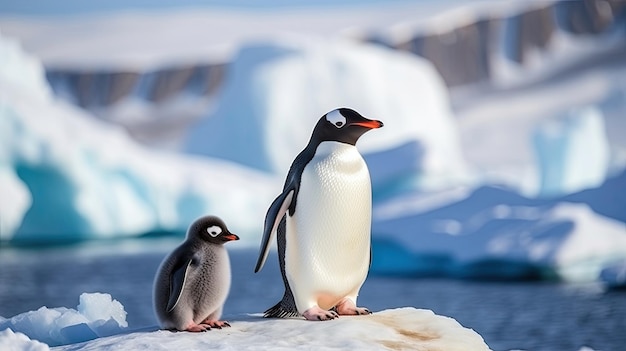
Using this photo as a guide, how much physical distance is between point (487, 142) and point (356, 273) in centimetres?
4373

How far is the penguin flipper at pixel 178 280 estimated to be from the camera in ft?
10.9

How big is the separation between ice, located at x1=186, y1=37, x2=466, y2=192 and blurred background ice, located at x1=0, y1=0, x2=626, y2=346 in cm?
4

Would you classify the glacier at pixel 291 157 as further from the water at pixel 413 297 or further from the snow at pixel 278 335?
the snow at pixel 278 335

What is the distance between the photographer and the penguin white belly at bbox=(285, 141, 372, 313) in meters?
3.53

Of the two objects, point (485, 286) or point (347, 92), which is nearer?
point (485, 286)

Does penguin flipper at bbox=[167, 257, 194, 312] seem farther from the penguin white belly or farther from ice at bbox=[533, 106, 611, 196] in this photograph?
ice at bbox=[533, 106, 611, 196]

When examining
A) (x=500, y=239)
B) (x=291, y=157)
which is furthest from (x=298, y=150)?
(x=500, y=239)

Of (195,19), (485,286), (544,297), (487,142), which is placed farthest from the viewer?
(195,19)

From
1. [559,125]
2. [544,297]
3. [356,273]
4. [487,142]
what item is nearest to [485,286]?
[544,297]

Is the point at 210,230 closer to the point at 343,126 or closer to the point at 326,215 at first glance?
the point at 326,215

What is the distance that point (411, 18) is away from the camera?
162ft

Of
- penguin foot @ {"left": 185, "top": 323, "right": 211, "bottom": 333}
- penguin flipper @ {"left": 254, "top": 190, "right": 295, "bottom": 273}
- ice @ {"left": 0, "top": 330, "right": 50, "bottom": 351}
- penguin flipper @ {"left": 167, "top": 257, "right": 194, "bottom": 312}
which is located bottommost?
ice @ {"left": 0, "top": 330, "right": 50, "bottom": 351}

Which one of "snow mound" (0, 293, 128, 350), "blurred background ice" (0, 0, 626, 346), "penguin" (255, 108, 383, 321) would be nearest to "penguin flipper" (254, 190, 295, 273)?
"penguin" (255, 108, 383, 321)

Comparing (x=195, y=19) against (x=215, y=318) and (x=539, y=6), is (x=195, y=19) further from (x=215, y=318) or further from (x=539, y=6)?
(x=215, y=318)
